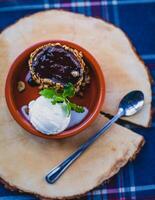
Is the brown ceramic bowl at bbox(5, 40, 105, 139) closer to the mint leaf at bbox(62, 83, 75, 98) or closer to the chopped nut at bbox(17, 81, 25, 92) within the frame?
the chopped nut at bbox(17, 81, 25, 92)

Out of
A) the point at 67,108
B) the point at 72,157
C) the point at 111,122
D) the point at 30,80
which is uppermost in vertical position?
the point at 30,80

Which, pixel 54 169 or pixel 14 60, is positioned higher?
pixel 14 60

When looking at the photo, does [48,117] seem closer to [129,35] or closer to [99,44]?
[99,44]

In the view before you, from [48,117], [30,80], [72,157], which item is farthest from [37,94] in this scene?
[72,157]

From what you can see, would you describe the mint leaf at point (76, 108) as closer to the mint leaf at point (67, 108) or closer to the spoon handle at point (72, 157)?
the mint leaf at point (67, 108)

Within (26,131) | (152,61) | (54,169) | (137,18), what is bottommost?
(54,169)

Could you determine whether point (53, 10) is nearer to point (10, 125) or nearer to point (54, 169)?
point (10, 125)

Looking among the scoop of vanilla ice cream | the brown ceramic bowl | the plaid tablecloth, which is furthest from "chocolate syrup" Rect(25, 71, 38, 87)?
the plaid tablecloth

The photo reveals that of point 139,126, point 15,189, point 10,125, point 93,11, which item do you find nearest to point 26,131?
point 10,125
